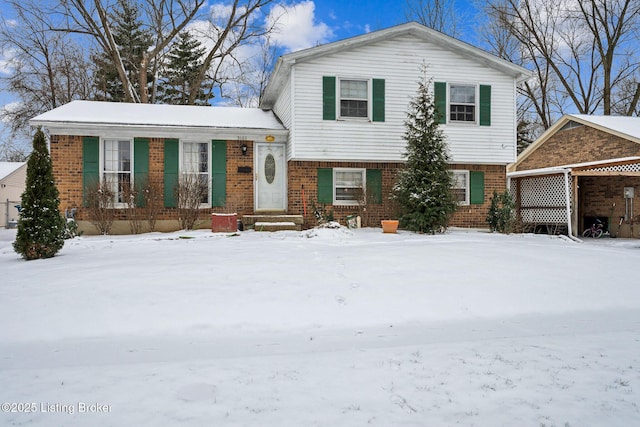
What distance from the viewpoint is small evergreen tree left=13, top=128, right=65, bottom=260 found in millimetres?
7898

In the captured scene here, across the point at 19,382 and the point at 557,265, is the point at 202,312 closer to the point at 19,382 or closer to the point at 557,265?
the point at 19,382

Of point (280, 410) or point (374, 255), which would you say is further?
point (374, 255)

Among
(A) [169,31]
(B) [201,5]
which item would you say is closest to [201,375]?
(B) [201,5]

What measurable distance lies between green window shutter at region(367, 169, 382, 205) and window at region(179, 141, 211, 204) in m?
5.00

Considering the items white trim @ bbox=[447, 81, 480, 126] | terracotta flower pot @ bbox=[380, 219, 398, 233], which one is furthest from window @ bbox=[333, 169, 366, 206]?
white trim @ bbox=[447, 81, 480, 126]

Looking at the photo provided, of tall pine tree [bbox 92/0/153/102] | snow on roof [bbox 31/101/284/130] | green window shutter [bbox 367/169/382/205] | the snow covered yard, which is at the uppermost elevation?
tall pine tree [bbox 92/0/153/102]

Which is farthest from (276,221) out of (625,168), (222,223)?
(625,168)

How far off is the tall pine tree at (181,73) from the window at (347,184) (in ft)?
62.2

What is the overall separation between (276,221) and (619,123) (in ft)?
45.4

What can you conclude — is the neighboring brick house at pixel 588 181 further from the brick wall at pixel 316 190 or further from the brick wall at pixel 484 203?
the brick wall at pixel 316 190

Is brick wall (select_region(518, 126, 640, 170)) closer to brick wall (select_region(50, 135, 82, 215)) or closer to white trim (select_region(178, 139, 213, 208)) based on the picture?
white trim (select_region(178, 139, 213, 208))

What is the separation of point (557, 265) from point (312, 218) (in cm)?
717

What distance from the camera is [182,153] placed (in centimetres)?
1300

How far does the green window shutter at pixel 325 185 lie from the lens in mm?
13281
